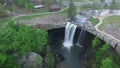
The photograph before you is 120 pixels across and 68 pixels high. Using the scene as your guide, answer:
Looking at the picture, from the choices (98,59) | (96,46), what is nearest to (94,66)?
(98,59)

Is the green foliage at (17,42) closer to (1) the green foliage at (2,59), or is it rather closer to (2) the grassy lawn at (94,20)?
(1) the green foliage at (2,59)

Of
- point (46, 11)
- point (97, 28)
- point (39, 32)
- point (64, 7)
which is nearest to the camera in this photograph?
point (39, 32)

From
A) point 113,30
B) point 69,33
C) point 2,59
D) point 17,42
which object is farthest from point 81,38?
point 2,59

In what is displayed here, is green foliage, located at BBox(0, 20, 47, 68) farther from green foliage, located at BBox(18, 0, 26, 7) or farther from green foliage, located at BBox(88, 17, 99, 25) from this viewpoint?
green foliage, located at BBox(18, 0, 26, 7)

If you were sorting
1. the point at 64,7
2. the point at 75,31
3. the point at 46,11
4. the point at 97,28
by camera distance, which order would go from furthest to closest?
the point at 64,7
the point at 46,11
the point at 75,31
the point at 97,28

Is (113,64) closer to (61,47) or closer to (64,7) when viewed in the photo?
(61,47)

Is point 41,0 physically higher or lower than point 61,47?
higher

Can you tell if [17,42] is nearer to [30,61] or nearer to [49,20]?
[30,61]

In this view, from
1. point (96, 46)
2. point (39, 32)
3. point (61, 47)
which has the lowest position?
point (61, 47)

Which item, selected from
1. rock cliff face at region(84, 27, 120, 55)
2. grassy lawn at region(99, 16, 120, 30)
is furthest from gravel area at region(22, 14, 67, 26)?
grassy lawn at region(99, 16, 120, 30)
